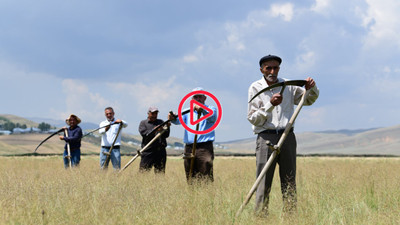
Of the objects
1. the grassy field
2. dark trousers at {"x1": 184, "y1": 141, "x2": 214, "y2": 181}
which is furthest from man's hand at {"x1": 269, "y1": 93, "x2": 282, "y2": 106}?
dark trousers at {"x1": 184, "y1": 141, "x2": 214, "y2": 181}

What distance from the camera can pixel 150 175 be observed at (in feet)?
28.4

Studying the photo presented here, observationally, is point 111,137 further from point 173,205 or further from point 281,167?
point 281,167

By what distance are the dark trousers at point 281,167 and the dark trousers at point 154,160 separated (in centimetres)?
471

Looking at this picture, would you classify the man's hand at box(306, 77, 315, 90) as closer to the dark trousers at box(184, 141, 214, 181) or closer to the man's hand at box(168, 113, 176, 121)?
the dark trousers at box(184, 141, 214, 181)

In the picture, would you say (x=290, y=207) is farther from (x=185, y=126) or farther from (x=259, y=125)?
(x=185, y=126)

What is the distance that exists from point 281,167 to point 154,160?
4963 millimetres

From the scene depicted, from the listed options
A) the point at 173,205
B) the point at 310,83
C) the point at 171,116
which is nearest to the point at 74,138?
the point at 171,116

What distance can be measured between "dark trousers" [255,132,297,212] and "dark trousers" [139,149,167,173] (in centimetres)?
471

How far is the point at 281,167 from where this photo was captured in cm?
515

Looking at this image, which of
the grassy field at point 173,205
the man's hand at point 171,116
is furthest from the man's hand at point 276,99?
the man's hand at point 171,116

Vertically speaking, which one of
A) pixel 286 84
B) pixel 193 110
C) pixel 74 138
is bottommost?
pixel 74 138

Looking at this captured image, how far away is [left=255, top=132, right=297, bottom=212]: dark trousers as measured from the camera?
504 cm

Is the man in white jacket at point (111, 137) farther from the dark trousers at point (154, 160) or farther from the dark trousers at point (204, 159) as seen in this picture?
the dark trousers at point (204, 159)

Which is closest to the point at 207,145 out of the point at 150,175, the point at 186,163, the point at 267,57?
the point at 186,163
